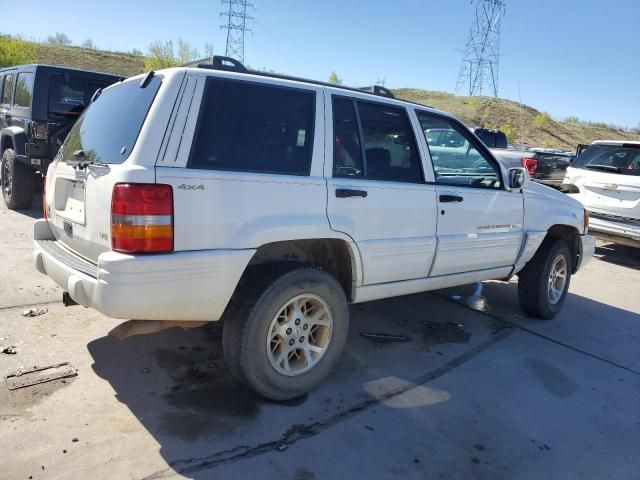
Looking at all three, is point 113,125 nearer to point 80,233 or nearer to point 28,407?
point 80,233

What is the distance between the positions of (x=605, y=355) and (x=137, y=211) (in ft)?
13.7

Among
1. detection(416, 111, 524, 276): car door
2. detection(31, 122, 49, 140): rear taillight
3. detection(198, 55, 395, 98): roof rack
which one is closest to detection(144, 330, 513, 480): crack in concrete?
detection(416, 111, 524, 276): car door

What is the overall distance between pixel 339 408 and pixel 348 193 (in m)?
1.36

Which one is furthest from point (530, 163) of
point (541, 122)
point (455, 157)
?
point (541, 122)

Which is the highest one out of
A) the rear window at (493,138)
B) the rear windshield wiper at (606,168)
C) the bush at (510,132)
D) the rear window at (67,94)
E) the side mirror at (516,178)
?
the bush at (510,132)

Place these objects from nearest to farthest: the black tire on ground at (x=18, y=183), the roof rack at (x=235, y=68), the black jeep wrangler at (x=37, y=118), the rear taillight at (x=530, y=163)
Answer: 1. the roof rack at (x=235, y=68)
2. the black jeep wrangler at (x=37, y=118)
3. the black tire on ground at (x=18, y=183)
4. the rear taillight at (x=530, y=163)

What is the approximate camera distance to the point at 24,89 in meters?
7.87

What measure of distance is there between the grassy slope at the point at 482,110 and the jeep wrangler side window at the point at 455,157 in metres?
46.1

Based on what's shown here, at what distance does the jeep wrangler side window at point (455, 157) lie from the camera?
410 cm

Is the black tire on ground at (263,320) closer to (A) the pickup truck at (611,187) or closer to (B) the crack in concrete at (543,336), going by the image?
(B) the crack in concrete at (543,336)

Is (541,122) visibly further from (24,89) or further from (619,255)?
(24,89)

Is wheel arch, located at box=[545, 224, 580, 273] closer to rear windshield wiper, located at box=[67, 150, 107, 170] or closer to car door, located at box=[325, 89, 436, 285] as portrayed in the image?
car door, located at box=[325, 89, 436, 285]

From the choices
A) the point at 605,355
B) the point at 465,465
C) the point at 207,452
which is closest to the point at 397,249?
the point at 465,465

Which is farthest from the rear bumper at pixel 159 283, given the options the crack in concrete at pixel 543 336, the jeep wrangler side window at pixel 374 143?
the crack in concrete at pixel 543 336
